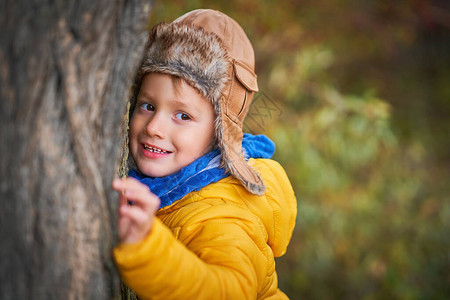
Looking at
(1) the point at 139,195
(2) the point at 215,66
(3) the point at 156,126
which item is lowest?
(3) the point at 156,126

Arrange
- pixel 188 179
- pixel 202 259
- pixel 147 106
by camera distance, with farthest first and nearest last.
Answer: pixel 147 106
pixel 188 179
pixel 202 259

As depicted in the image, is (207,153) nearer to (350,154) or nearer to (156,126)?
(156,126)

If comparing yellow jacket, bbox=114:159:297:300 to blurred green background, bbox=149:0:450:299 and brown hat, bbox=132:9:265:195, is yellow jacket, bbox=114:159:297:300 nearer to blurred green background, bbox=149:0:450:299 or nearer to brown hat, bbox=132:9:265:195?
brown hat, bbox=132:9:265:195

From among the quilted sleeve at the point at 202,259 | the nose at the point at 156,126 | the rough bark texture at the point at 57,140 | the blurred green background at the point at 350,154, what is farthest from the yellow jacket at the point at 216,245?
the blurred green background at the point at 350,154

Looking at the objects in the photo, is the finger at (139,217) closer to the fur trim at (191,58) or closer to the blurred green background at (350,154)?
the fur trim at (191,58)

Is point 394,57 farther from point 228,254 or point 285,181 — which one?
point 228,254

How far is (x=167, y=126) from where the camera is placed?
183 centimetres

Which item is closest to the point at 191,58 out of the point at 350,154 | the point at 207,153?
the point at 207,153

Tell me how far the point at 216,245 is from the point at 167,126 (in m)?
0.57

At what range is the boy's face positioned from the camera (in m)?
1.82

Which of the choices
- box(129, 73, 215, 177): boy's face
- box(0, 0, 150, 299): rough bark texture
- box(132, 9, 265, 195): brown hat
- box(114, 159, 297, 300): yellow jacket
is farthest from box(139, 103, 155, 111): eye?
box(0, 0, 150, 299): rough bark texture

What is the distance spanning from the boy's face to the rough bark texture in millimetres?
609

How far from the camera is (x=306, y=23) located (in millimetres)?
5191

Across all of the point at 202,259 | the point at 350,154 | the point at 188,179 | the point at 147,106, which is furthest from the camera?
the point at 350,154
